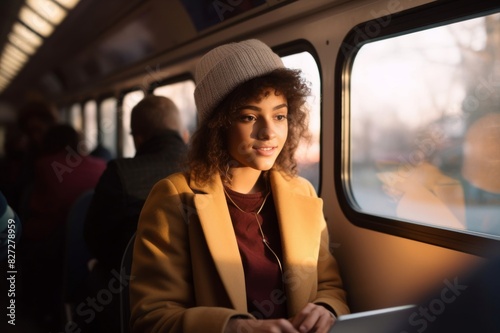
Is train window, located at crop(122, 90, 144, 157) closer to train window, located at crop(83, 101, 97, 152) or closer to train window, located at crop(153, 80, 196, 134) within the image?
train window, located at crop(153, 80, 196, 134)

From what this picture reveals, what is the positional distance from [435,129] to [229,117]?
1.62 metres

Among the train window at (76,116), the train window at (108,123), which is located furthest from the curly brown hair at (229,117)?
the train window at (76,116)

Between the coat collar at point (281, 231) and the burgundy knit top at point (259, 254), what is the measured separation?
0.12 feet

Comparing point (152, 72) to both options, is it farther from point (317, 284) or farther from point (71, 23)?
point (317, 284)

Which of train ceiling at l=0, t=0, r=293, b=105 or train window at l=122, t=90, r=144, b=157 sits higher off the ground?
train ceiling at l=0, t=0, r=293, b=105

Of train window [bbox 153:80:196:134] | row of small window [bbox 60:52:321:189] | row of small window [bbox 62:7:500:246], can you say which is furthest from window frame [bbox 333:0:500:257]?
train window [bbox 153:80:196:134]

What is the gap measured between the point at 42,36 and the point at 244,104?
5447 mm

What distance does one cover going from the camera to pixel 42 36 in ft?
21.0

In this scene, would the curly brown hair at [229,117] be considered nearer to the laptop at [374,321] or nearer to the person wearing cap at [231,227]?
the person wearing cap at [231,227]

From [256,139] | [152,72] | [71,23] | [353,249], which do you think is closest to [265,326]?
[256,139]

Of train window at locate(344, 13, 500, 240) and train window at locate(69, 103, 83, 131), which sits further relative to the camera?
train window at locate(69, 103, 83, 131)

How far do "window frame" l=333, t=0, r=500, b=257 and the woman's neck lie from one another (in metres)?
0.53

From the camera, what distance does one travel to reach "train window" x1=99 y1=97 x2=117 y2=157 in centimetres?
656

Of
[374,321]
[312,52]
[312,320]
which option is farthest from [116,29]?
[374,321]
